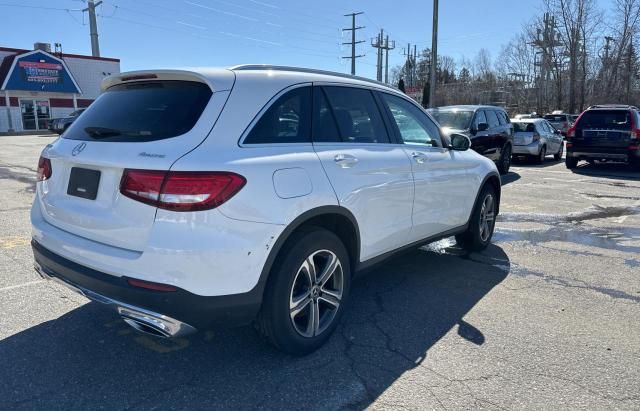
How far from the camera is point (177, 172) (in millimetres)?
2553

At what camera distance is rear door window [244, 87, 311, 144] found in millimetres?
2969

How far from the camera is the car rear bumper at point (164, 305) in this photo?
2574 mm

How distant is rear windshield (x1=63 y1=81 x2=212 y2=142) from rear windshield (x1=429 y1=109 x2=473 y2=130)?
361 inches

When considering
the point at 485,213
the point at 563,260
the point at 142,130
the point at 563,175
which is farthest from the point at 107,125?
the point at 563,175

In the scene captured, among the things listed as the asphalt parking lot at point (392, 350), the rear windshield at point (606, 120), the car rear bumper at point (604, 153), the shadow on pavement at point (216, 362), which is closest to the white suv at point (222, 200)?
the shadow on pavement at point (216, 362)

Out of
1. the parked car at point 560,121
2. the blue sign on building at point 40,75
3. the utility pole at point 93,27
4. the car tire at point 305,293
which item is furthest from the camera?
the utility pole at point 93,27

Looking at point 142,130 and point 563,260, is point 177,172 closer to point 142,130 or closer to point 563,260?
point 142,130

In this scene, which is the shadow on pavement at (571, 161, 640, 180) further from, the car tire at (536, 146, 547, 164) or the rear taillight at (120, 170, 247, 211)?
the rear taillight at (120, 170, 247, 211)

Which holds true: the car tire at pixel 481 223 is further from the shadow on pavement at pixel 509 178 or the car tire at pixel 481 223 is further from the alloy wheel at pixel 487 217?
the shadow on pavement at pixel 509 178

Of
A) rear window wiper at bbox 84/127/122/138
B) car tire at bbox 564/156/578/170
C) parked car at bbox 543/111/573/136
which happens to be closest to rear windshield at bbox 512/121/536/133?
car tire at bbox 564/156/578/170

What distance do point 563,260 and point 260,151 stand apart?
4247 mm

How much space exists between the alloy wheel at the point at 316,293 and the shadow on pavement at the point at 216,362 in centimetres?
20

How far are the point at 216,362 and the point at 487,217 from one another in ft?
12.5

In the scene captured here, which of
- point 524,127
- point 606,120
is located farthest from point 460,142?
point 524,127
